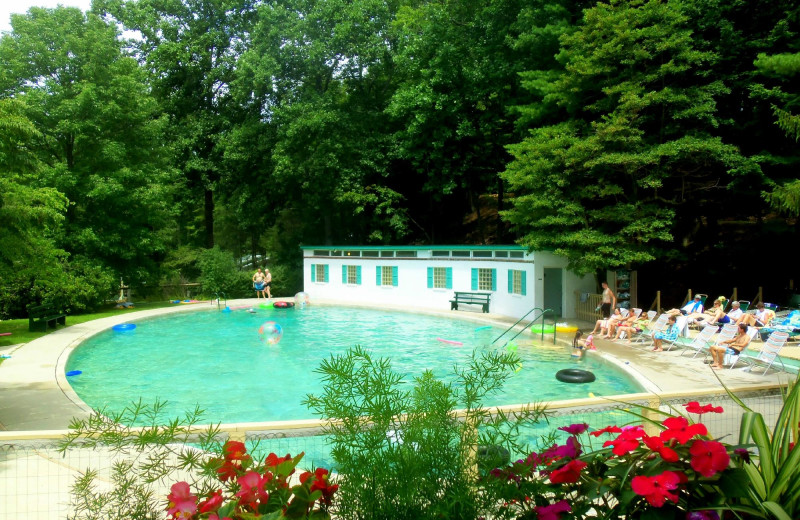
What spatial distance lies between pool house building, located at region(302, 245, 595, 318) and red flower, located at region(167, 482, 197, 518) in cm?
2014

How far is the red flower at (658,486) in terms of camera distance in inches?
90.7

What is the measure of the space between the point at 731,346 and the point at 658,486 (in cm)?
1162

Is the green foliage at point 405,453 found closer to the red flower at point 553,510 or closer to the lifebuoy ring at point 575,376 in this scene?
the red flower at point 553,510

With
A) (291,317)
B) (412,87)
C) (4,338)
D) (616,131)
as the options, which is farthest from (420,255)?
(4,338)

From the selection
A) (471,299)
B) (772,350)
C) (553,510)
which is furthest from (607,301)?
(553,510)

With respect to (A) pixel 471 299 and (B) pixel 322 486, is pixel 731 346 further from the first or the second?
(A) pixel 471 299

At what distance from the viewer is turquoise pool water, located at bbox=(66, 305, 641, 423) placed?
1216cm

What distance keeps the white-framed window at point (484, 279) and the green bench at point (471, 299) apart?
15.5 inches

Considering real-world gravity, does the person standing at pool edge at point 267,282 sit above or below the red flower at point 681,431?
below

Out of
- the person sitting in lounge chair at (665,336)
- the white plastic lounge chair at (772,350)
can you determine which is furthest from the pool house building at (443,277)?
the white plastic lounge chair at (772,350)

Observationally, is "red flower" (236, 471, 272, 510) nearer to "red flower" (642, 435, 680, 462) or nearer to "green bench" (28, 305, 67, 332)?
"red flower" (642, 435, 680, 462)

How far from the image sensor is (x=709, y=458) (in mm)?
2436

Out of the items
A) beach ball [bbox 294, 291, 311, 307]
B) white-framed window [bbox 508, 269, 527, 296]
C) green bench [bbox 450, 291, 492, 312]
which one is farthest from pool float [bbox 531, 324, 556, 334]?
beach ball [bbox 294, 291, 311, 307]

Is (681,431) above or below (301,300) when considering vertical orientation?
above
